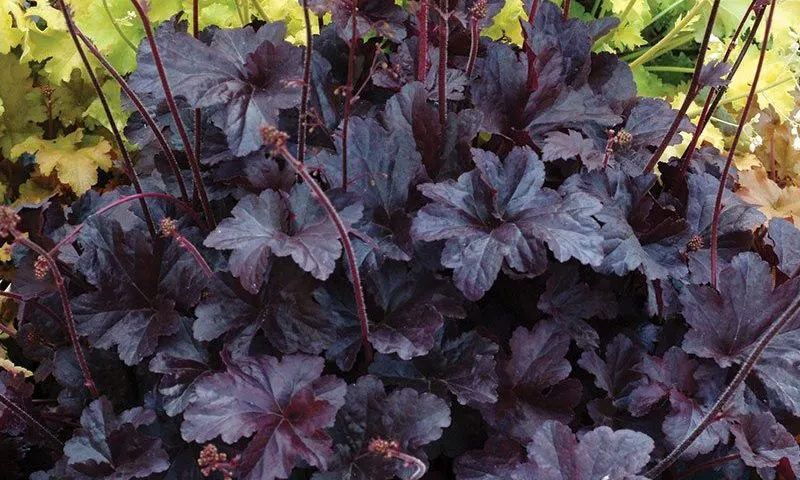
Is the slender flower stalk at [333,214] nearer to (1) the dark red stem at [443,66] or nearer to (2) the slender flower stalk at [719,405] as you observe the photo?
(1) the dark red stem at [443,66]

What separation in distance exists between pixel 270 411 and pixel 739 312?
74cm

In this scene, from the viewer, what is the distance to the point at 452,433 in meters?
1.14

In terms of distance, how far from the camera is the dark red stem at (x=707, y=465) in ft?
3.57

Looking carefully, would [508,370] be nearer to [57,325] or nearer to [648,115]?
[648,115]

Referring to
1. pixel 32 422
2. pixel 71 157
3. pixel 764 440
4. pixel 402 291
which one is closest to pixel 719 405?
pixel 764 440

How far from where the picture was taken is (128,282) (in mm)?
1136

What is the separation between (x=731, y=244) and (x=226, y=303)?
0.88 meters

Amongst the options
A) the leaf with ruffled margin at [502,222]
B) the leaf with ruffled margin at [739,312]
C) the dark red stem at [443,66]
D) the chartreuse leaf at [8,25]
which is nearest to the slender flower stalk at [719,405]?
the leaf with ruffled margin at [739,312]

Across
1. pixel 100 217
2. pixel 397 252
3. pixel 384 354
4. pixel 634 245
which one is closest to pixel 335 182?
pixel 397 252

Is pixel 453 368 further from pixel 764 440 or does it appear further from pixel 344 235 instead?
pixel 764 440

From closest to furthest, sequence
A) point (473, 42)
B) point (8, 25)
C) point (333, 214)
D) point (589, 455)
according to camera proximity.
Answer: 1. point (333, 214)
2. point (589, 455)
3. point (473, 42)
4. point (8, 25)

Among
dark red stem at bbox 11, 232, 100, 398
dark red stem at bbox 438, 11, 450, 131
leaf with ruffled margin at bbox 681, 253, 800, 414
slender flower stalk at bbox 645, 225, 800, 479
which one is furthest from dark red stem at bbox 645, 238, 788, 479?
dark red stem at bbox 11, 232, 100, 398

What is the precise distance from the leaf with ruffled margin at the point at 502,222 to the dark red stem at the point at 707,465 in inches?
14.5

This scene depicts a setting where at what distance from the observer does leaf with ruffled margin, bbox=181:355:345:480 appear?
90 cm
